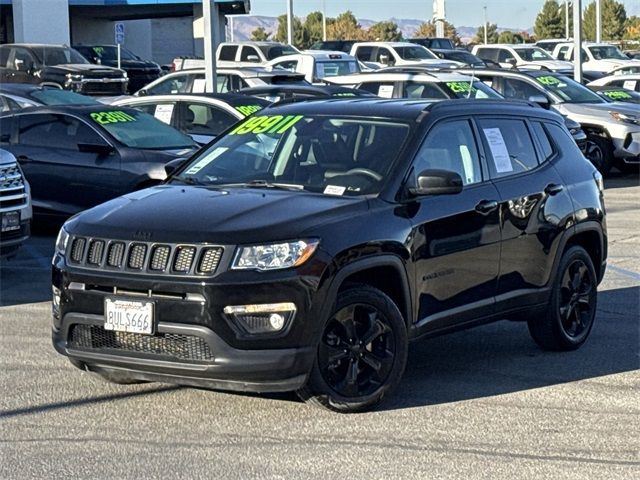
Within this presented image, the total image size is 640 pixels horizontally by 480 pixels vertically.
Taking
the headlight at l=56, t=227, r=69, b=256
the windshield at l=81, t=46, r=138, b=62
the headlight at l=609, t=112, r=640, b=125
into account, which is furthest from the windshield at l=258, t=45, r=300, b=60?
the headlight at l=56, t=227, r=69, b=256

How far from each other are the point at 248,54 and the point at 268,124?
2751 centimetres

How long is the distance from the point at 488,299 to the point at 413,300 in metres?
0.83

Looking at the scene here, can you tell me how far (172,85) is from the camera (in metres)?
22.0

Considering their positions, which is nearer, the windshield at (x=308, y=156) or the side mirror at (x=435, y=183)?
the side mirror at (x=435, y=183)

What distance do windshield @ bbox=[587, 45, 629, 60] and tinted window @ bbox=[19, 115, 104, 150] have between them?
28.0 meters

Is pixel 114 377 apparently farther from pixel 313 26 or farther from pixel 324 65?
pixel 313 26

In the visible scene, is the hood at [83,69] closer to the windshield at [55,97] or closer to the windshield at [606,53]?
the windshield at [55,97]

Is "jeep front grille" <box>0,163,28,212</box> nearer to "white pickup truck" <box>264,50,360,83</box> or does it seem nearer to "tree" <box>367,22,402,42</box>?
"white pickup truck" <box>264,50,360,83</box>

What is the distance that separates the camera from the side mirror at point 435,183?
680 cm

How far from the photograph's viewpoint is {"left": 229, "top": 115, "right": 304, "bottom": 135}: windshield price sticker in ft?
24.8

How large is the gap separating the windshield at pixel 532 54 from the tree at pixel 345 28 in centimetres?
6485

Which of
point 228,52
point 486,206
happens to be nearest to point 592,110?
point 486,206

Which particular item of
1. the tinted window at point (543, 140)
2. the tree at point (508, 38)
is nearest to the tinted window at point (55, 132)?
the tinted window at point (543, 140)

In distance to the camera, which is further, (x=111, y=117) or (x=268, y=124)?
(x=111, y=117)
